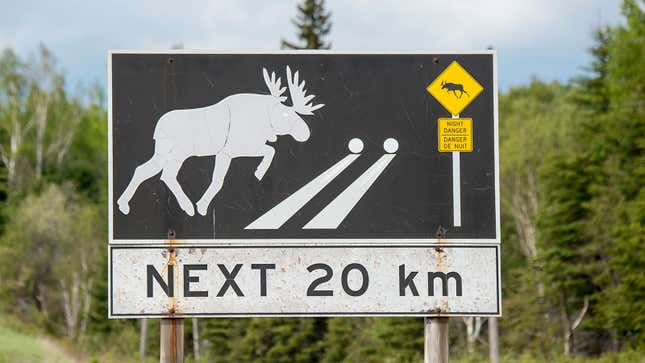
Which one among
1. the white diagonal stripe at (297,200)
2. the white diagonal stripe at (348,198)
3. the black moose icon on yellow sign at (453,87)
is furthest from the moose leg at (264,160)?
the black moose icon on yellow sign at (453,87)

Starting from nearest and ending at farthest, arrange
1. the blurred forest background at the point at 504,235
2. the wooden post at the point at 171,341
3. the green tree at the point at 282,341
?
the wooden post at the point at 171,341
the blurred forest background at the point at 504,235
the green tree at the point at 282,341

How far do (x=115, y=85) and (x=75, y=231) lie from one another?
188 feet

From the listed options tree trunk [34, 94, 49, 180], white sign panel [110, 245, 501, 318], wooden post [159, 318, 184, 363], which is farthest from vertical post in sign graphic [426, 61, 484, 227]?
tree trunk [34, 94, 49, 180]

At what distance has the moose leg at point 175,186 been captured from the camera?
245 inches

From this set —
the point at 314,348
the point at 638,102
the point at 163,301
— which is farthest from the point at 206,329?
the point at 163,301

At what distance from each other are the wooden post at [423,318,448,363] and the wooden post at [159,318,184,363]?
5.13 feet

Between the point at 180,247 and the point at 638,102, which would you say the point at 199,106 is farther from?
the point at 638,102

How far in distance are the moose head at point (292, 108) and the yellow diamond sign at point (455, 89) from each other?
75 cm

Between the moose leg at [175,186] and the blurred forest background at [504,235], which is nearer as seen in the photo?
the moose leg at [175,186]

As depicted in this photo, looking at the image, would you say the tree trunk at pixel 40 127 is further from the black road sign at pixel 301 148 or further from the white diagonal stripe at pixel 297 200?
the white diagonal stripe at pixel 297 200

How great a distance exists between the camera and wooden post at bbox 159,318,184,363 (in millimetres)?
6156

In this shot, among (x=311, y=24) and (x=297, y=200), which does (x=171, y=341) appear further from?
(x=311, y=24)

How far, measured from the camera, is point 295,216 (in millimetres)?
6262

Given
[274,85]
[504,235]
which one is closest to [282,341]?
[504,235]
